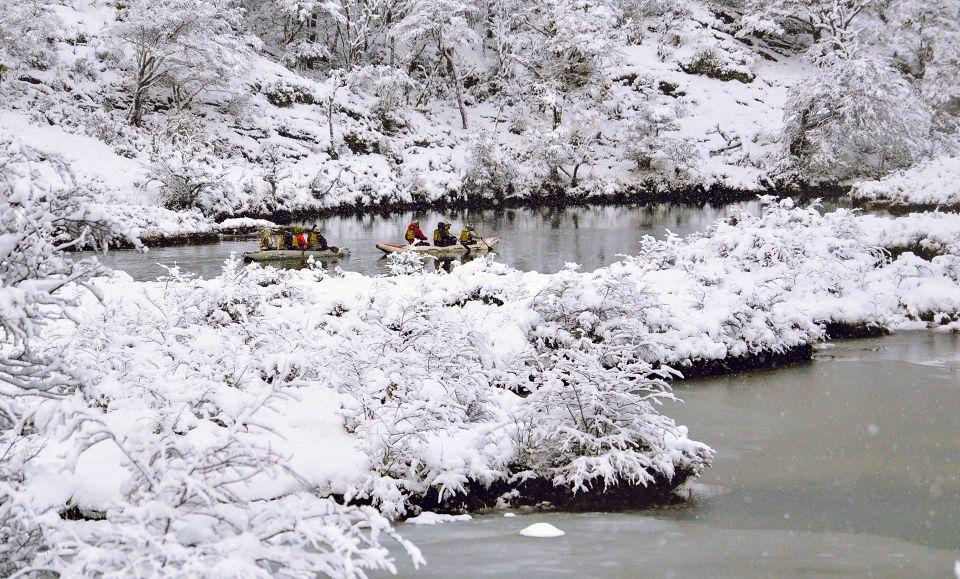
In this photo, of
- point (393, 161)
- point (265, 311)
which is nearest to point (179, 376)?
point (265, 311)

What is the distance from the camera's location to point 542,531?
18.0 feet

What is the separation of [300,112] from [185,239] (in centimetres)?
1633

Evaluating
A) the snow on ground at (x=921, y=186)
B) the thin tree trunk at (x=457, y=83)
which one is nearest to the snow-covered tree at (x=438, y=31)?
the thin tree trunk at (x=457, y=83)

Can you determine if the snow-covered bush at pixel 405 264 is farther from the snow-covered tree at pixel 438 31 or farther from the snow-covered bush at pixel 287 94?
the snow-covered tree at pixel 438 31

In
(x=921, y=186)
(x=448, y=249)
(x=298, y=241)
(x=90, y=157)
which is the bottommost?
(x=448, y=249)

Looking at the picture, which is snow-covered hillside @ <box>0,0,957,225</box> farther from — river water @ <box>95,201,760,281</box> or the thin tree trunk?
river water @ <box>95,201,760,281</box>

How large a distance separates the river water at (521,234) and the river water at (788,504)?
30.9 ft

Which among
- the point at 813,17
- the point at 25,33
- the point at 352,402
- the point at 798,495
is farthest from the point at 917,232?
the point at 25,33

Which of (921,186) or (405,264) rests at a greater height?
(921,186)

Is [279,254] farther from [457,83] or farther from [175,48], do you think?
[457,83]

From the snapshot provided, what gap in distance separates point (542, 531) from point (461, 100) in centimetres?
3883

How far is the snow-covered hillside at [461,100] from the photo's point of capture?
30250 millimetres

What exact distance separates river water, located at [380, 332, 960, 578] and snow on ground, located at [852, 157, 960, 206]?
2083 centimetres

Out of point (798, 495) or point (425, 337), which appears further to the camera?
point (425, 337)
